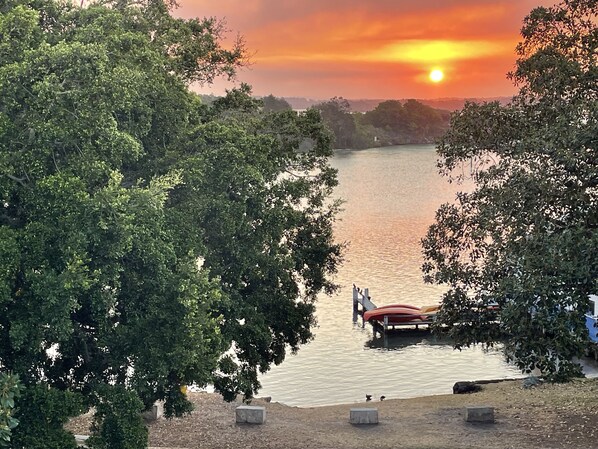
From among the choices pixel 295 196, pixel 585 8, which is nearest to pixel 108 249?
pixel 295 196

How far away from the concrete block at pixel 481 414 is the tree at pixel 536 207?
8.97 feet

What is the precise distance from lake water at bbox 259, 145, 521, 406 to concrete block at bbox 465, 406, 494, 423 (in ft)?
33.8

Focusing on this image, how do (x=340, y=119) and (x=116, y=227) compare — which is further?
(x=340, y=119)

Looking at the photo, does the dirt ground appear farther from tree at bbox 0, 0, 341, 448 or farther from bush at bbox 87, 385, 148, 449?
bush at bbox 87, 385, 148, 449

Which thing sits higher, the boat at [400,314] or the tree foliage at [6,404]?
the tree foliage at [6,404]

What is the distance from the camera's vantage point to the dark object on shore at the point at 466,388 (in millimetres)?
31906

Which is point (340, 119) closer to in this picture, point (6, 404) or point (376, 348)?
point (376, 348)

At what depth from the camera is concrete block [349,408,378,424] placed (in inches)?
965

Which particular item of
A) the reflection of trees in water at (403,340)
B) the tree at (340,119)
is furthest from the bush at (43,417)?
the tree at (340,119)

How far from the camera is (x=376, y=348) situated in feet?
143

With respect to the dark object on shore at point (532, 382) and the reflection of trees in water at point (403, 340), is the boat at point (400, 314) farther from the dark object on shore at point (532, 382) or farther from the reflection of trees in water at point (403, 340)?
the dark object on shore at point (532, 382)

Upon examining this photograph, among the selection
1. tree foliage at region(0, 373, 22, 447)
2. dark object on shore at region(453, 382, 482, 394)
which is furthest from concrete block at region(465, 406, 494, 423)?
tree foliage at region(0, 373, 22, 447)

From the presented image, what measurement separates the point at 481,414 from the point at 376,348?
A: 19.3 m

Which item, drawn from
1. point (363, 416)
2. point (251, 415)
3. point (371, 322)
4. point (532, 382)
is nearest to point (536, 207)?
point (363, 416)
